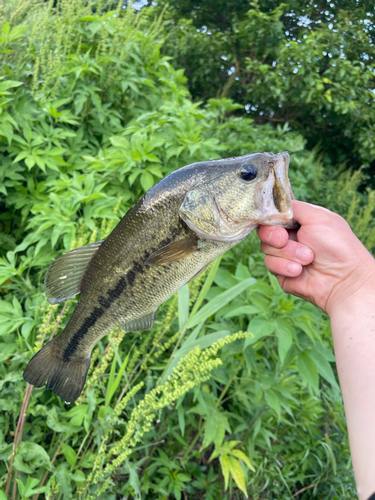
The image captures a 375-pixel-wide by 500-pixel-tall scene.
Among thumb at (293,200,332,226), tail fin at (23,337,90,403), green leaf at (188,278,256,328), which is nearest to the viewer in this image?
tail fin at (23,337,90,403)

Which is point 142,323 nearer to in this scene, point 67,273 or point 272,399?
point 67,273

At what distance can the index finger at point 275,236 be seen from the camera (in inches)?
54.9

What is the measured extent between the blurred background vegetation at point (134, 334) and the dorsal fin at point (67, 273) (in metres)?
0.65

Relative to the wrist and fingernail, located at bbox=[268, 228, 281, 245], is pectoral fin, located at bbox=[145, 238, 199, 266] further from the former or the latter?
the wrist

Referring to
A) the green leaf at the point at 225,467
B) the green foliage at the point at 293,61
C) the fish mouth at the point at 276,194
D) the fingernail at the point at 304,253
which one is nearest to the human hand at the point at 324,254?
the fingernail at the point at 304,253

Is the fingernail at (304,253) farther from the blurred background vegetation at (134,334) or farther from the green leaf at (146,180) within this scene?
the green leaf at (146,180)

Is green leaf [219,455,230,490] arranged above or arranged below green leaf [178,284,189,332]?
below

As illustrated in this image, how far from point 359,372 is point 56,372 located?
3.27 ft

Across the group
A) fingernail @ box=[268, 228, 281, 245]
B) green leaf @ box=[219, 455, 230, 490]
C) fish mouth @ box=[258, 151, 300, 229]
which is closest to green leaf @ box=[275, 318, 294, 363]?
fingernail @ box=[268, 228, 281, 245]

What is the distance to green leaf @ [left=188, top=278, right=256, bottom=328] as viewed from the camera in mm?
1823

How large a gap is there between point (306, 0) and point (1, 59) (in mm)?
6544

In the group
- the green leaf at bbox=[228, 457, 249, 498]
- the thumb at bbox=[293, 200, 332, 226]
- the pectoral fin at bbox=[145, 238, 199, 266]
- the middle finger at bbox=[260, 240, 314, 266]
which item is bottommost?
the green leaf at bbox=[228, 457, 249, 498]

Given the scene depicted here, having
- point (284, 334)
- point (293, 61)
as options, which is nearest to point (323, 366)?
point (284, 334)

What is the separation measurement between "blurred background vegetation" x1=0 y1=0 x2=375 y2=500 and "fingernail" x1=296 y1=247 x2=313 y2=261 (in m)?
0.36
